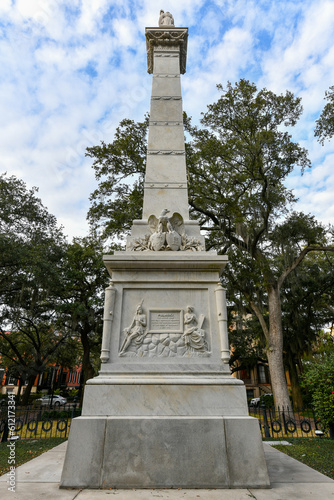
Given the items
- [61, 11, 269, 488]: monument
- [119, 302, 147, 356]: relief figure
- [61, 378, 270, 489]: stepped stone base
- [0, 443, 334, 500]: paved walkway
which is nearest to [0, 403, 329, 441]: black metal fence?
[0, 443, 334, 500]: paved walkway

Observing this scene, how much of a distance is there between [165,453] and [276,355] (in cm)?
1313

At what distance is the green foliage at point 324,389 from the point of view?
28.1 feet

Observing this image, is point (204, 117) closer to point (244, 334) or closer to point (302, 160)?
point (302, 160)

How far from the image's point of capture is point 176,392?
459 centimetres

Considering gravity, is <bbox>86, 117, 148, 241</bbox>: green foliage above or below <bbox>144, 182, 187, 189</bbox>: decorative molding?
above

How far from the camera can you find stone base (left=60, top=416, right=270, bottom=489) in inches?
157

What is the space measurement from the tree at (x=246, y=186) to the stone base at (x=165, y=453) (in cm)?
1239

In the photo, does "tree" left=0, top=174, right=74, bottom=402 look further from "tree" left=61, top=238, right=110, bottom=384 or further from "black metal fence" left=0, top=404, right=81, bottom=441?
"black metal fence" left=0, top=404, right=81, bottom=441

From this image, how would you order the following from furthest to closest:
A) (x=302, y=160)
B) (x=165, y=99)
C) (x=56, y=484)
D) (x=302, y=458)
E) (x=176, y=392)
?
(x=302, y=160) → (x=165, y=99) → (x=302, y=458) → (x=176, y=392) → (x=56, y=484)

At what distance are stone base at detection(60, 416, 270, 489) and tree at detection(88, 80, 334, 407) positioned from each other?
12.4 m

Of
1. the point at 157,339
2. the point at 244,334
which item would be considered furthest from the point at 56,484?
the point at 244,334

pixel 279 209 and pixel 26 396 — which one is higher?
pixel 279 209

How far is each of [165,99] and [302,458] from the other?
8.35 m

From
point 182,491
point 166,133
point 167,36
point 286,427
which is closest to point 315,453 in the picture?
A: point 286,427
